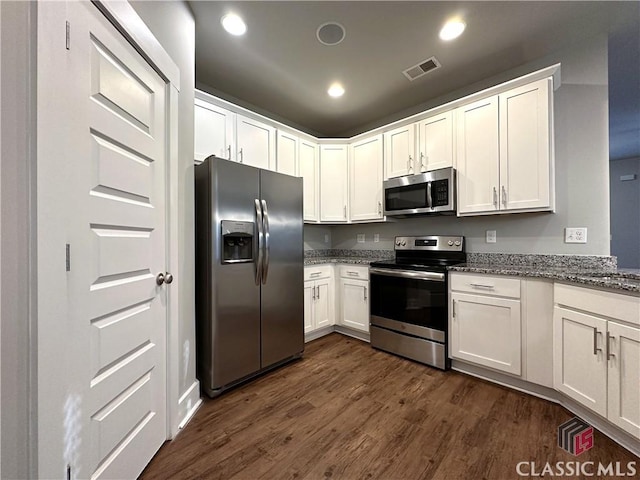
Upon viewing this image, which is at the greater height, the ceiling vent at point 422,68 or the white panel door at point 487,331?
the ceiling vent at point 422,68

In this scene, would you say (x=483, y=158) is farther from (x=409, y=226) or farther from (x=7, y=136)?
(x=7, y=136)

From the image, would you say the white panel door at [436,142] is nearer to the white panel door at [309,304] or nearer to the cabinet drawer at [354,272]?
the cabinet drawer at [354,272]

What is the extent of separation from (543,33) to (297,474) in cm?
347

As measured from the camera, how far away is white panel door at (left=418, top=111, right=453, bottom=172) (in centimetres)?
259

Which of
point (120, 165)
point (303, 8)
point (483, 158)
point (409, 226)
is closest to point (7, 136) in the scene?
point (120, 165)

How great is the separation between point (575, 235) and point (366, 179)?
2013mm

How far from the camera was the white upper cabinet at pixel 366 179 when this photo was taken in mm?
3154

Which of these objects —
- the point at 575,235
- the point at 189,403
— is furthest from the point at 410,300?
the point at 189,403

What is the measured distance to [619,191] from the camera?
5.03 m

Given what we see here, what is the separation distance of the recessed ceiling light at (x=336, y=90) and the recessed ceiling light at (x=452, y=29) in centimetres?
105

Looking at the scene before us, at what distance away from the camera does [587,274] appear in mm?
1761

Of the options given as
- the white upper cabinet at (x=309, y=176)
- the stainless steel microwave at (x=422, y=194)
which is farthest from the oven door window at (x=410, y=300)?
the white upper cabinet at (x=309, y=176)

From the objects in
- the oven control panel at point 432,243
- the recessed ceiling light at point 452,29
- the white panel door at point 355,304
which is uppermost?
the recessed ceiling light at point 452,29

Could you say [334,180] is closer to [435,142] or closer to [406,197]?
[406,197]
